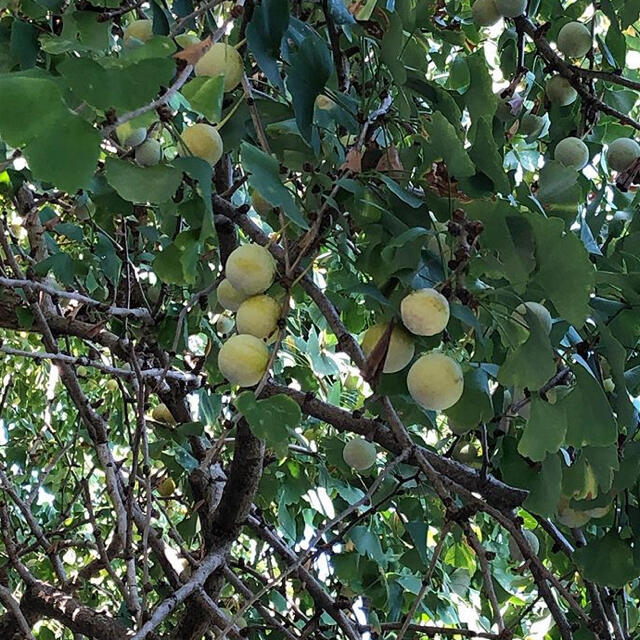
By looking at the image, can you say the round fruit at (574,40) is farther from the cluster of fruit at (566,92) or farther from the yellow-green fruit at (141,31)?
the yellow-green fruit at (141,31)

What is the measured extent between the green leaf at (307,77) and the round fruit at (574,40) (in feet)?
3.13

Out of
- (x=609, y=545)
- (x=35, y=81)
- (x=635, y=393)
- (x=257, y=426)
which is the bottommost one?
(x=609, y=545)

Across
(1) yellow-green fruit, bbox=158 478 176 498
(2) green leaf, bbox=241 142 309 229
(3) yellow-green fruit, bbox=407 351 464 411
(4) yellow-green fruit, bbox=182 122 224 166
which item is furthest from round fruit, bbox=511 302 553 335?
(1) yellow-green fruit, bbox=158 478 176 498

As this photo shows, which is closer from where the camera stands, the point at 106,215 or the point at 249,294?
the point at 249,294

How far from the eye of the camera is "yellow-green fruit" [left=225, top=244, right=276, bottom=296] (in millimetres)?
1138

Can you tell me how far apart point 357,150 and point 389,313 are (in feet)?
0.76

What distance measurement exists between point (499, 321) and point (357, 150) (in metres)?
0.31

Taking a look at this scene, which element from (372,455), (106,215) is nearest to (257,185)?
(106,215)

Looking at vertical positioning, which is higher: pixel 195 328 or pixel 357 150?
pixel 195 328

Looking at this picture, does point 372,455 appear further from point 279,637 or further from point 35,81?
point 35,81

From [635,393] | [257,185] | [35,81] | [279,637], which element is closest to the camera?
[35,81]

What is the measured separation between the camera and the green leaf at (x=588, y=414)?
4.00 ft

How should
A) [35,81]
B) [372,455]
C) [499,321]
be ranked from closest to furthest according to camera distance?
[35,81]
[499,321]
[372,455]

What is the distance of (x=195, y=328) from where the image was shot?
2328 millimetres
